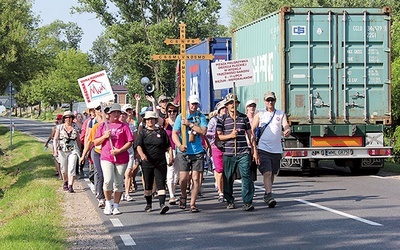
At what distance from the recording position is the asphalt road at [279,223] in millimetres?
9273

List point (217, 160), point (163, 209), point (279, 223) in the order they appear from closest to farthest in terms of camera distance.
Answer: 1. point (279, 223)
2. point (163, 209)
3. point (217, 160)

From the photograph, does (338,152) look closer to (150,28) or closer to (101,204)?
(101,204)

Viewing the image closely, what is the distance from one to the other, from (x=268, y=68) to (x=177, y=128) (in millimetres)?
6782

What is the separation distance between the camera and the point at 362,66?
17828 millimetres

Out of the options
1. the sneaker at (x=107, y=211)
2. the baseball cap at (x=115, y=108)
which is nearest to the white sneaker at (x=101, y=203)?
the sneaker at (x=107, y=211)

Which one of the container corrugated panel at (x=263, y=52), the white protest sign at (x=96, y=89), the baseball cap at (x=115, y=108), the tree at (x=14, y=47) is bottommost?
the baseball cap at (x=115, y=108)

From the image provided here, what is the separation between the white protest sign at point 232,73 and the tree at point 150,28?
35.1 m

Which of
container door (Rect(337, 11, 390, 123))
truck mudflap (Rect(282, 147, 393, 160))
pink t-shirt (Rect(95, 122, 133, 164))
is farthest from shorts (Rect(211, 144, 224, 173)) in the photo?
container door (Rect(337, 11, 390, 123))

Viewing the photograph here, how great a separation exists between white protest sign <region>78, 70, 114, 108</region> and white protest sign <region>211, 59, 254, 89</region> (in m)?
1.86

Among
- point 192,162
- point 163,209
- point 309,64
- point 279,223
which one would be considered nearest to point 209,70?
point 309,64

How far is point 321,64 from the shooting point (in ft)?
58.3

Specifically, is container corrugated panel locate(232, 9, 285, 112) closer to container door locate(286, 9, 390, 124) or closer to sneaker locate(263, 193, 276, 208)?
container door locate(286, 9, 390, 124)

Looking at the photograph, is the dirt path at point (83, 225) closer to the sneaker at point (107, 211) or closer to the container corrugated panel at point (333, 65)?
the sneaker at point (107, 211)

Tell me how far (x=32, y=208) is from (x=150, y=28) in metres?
36.0
